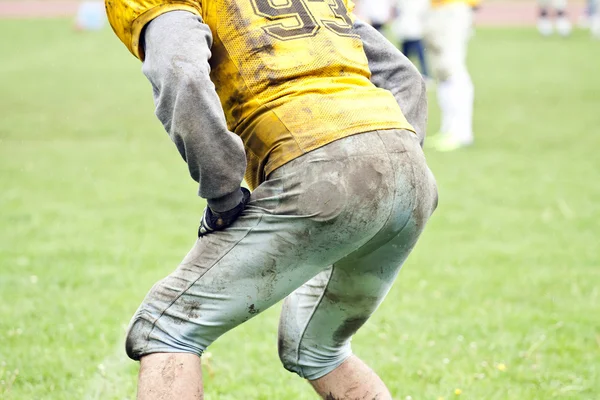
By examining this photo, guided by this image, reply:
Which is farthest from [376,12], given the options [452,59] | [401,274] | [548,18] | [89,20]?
[89,20]

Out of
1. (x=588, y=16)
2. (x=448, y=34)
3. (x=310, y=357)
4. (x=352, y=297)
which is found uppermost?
(x=352, y=297)

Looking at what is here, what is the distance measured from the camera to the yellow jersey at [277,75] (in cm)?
240

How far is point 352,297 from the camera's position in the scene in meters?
2.77

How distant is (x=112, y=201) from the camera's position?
293 inches

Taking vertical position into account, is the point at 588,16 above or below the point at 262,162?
below

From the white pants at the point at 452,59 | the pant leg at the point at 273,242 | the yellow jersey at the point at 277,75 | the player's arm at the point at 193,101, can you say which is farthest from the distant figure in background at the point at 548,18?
the player's arm at the point at 193,101

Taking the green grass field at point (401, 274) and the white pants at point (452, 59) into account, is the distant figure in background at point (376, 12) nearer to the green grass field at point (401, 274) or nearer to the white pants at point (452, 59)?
the green grass field at point (401, 274)

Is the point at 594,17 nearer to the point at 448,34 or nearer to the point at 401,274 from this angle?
the point at 448,34

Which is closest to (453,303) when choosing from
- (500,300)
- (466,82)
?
(500,300)

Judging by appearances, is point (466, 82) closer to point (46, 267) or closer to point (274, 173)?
point (46, 267)

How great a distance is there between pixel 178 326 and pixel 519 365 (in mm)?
2190

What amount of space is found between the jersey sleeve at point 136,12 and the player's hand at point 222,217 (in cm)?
49

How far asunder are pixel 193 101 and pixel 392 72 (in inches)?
35.5

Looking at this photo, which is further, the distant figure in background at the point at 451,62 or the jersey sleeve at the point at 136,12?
the distant figure in background at the point at 451,62
